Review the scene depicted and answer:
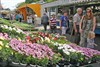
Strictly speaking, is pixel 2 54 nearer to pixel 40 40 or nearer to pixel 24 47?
pixel 24 47

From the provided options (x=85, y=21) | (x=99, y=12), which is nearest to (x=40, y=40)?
(x=85, y=21)

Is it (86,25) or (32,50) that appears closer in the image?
(32,50)

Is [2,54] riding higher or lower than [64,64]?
higher

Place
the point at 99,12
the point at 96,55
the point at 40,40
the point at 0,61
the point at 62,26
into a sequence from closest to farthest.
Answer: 1. the point at 0,61
2. the point at 96,55
3. the point at 40,40
4. the point at 62,26
5. the point at 99,12

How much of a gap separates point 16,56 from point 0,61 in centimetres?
31

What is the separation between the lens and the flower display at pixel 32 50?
4.78m

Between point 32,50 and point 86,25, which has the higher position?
point 32,50

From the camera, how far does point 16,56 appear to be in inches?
179

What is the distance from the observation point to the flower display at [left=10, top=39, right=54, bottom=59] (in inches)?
188

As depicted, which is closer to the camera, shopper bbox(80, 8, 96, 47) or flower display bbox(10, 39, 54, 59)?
flower display bbox(10, 39, 54, 59)

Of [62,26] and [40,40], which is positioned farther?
[62,26]

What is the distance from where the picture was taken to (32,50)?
195 inches

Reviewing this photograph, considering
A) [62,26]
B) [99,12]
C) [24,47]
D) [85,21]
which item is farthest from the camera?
[99,12]

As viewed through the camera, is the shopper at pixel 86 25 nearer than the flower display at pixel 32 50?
No
